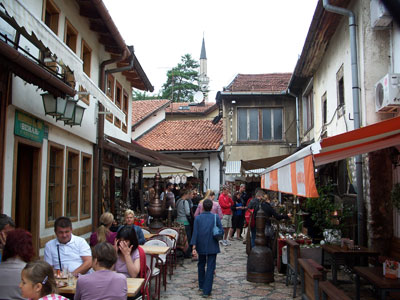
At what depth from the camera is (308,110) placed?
17.4 m

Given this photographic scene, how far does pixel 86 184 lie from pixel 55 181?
6.94 ft

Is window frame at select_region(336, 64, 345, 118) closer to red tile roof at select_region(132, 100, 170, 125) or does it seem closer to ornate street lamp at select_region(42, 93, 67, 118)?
ornate street lamp at select_region(42, 93, 67, 118)

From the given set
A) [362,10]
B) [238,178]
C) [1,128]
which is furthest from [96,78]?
[238,178]

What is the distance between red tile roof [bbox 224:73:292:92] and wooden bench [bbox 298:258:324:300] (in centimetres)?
1606

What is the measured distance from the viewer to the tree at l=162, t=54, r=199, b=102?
5022 cm

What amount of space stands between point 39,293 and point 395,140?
4929mm

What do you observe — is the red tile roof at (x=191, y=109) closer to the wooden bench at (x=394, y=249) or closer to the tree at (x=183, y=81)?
the tree at (x=183, y=81)

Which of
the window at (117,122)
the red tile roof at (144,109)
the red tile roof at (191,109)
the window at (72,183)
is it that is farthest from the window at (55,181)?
the red tile roof at (191,109)

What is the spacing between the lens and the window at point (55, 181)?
8.37 meters

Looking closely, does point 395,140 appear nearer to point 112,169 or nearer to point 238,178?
point 112,169

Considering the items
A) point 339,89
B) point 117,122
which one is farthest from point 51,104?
point 339,89

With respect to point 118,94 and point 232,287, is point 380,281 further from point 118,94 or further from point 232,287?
point 118,94

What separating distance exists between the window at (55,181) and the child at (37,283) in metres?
5.25

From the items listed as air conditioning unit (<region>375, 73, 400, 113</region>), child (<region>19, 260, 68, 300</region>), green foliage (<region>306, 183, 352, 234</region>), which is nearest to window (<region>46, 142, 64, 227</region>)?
child (<region>19, 260, 68, 300</region>)
